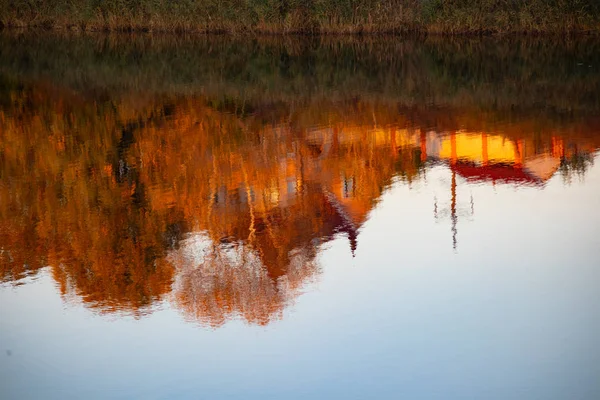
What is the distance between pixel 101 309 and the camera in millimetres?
7973

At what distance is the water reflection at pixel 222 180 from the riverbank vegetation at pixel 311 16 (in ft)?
36.3

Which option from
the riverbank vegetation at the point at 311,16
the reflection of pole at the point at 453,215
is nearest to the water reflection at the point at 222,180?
the reflection of pole at the point at 453,215

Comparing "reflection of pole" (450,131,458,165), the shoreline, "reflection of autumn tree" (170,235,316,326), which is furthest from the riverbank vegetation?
"reflection of autumn tree" (170,235,316,326)

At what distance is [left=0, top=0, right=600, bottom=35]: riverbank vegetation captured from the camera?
2688cm

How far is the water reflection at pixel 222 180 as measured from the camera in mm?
8727

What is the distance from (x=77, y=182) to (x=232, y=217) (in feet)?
7.79

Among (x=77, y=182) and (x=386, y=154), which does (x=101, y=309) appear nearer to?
(x=77, y=182)

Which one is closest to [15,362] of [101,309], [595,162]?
[101,309]

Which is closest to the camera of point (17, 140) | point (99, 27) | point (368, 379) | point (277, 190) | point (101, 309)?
point (368, 379)

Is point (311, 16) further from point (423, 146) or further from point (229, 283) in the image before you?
point (229, 283)

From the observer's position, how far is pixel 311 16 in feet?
96.8

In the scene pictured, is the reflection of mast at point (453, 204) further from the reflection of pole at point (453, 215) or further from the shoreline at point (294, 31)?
the shoreline at point (294, 31)

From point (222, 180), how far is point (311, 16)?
722 inches

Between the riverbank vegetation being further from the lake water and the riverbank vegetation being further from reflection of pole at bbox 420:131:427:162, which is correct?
reflection of pole at bbox 420:131:427:162
